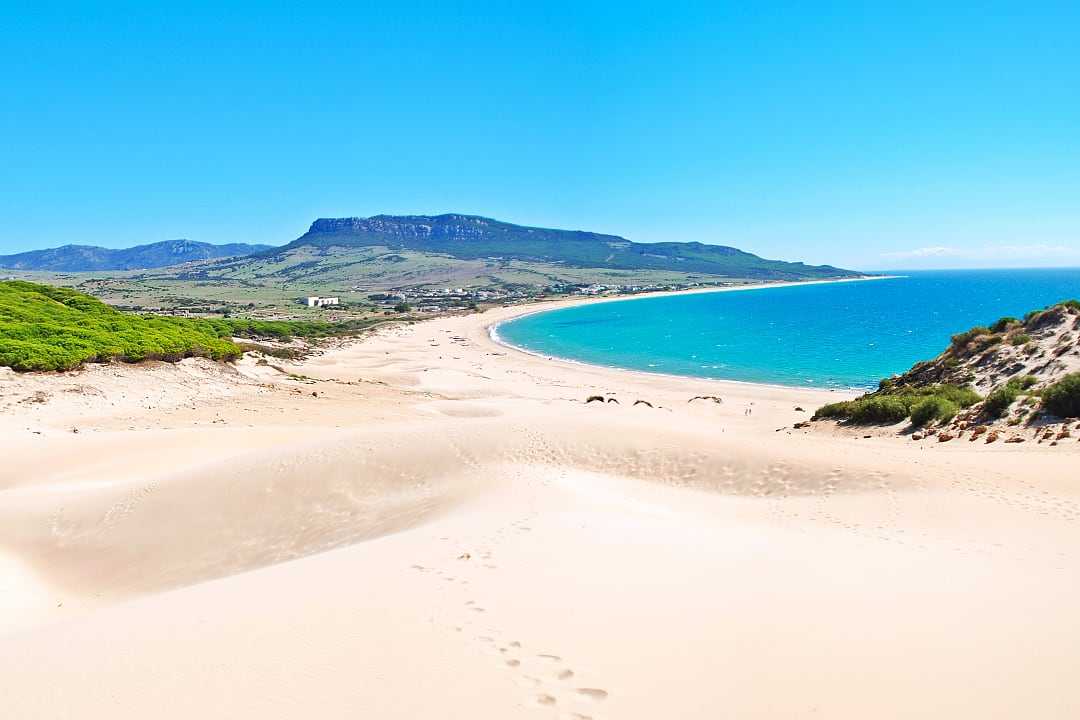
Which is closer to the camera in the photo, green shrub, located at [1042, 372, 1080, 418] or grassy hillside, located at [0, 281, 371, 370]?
green shrub, located at [1042, 372, 1080, 418]

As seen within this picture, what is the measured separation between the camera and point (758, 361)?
61.4 meters

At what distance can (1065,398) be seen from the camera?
18484mm

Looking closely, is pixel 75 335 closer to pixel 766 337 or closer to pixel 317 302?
pixel 766 337

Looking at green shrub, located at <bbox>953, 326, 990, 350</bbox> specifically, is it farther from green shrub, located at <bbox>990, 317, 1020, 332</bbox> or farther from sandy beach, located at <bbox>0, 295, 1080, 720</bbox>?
sandy beach, located at <bbox>0, 295, 1080, 720</bbox>

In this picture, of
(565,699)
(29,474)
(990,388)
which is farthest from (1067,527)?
(29,474)

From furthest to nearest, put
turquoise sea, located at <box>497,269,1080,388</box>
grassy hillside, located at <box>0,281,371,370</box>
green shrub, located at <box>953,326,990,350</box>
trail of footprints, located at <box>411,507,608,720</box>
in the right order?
turquoise sea, located at <box>497,269,1080,388</box> < green shrub, located at <box>953,326,990,350</box> < grassy hillside, located at <box>0,281,371,370</box> < trail of footprints, located at <box>411,507,608,720</box>

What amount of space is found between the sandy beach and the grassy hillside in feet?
25.6

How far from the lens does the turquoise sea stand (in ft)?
186

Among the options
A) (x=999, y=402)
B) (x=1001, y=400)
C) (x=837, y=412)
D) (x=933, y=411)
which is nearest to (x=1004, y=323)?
(x=837, y=412)

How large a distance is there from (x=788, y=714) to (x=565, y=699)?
6.54ft

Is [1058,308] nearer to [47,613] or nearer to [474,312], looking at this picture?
[47,613]

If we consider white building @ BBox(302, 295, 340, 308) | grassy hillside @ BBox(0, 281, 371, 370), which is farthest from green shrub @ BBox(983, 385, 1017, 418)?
white building @ BBox(302, 295, 340, 308)

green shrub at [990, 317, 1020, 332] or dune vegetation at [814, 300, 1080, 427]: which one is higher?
green shrub at [990, 317, 1020, 332]

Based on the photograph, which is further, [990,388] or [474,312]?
[474,312]
